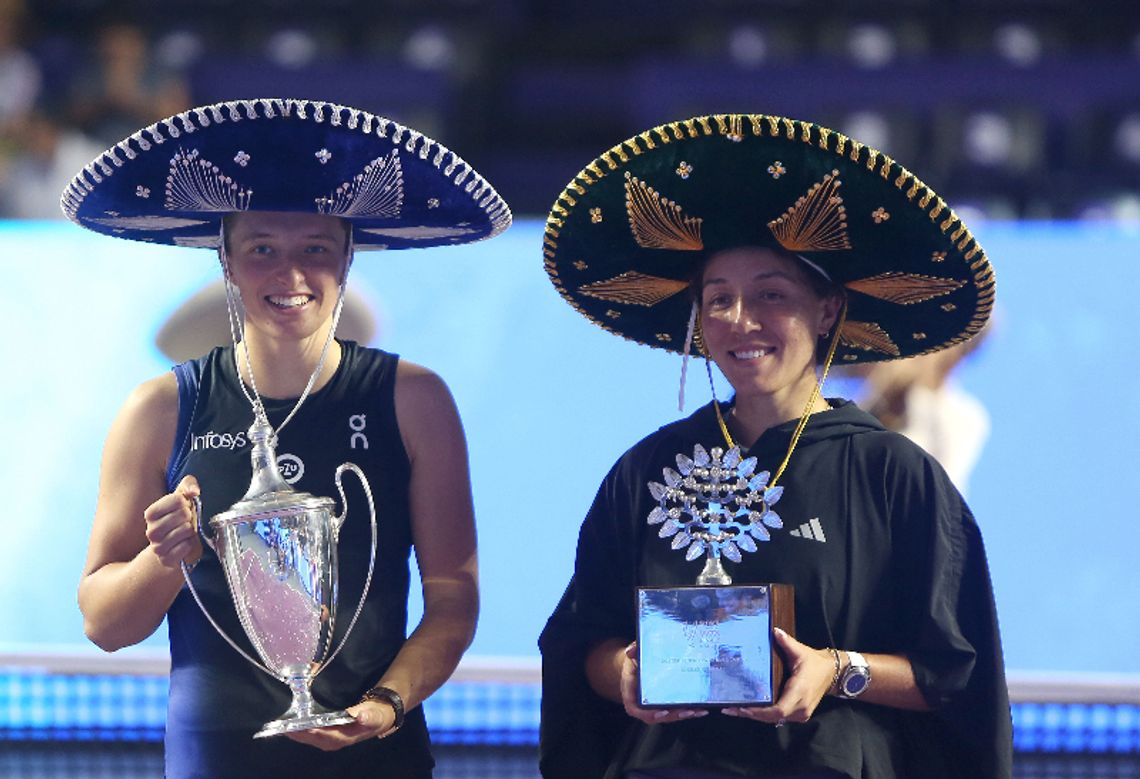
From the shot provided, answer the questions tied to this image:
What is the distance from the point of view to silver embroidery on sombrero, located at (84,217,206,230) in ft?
9.71

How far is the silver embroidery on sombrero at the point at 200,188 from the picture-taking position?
108 inches

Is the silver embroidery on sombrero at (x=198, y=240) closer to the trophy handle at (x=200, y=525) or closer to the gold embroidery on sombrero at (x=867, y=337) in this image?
the trophy handle at (x=200, y=525)

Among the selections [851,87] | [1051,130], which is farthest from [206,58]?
[1051,130]

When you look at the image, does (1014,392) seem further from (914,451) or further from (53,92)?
(53,92)

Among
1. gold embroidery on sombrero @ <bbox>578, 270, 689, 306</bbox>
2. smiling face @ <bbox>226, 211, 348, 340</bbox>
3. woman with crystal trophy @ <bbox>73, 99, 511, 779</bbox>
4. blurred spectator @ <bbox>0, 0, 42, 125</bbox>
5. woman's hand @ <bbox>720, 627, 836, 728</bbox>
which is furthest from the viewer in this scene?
blurred spectator @ <bbox>0, 0, 42, 125</bbox>

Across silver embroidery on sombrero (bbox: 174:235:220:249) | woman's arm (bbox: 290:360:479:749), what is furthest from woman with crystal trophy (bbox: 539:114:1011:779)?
silver embroidery on sombrero (bbox: 174:235:220:249)

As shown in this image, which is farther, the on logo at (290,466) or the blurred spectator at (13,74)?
the blurred spectator at (13,74)

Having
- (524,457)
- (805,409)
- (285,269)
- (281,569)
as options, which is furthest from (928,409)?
(281,569)

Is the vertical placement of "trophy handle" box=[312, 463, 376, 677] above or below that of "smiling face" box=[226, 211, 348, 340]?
below

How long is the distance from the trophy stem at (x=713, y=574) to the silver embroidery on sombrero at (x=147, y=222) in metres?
1.01

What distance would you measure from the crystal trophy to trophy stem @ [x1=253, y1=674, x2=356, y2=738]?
441mm

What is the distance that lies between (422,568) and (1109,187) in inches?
211

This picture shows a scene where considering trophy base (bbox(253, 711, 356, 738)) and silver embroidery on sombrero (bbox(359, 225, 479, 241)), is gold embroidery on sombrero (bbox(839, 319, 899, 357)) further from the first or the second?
trophy base (bbox(253, 711, 356, 738))

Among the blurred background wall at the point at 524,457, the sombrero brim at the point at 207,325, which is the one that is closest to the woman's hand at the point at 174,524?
the blurred background wall at the point at 524,457
